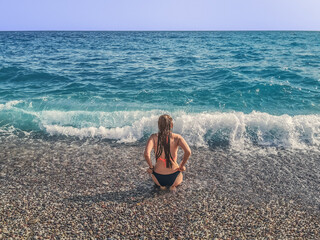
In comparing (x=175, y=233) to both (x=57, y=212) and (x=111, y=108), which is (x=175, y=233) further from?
(x=111, y=108)

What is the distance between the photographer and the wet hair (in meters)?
4.82

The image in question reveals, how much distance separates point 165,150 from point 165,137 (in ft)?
0.84

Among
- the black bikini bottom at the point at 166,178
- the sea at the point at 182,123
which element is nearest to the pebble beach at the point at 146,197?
the sea at the point at 182,123

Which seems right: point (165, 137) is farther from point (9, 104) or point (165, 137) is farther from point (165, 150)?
point (9, 104)

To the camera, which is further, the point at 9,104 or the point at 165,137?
the point at 9,104

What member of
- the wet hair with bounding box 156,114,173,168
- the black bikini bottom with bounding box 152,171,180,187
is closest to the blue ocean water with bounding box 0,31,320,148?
the black bikini bottom with bounding box 152,171,180,187

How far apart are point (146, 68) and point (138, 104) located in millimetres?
7339

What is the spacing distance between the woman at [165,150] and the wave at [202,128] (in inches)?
114

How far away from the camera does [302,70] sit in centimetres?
1723

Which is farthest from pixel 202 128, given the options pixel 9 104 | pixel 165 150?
pixel 9 104

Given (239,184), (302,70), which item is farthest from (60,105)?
(302,70)

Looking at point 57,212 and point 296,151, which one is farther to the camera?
point 296,151

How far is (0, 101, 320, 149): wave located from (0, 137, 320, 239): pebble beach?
2.82 ft

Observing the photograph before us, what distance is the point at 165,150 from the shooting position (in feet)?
16.2
